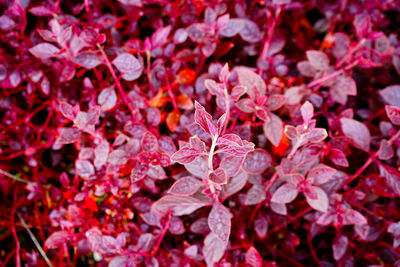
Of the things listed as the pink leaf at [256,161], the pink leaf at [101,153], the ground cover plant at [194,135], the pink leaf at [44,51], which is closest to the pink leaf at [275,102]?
the ground cover plant at [194,135]

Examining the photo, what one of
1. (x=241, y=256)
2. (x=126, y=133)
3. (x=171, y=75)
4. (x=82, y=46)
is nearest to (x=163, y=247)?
(x=241, y=256)

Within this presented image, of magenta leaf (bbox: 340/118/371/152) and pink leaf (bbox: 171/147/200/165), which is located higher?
pink leaf (bbox: 171/147/200/165)

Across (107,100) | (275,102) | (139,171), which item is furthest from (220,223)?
(107,100)

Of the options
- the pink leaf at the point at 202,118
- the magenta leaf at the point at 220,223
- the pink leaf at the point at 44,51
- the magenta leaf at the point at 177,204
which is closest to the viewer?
the pink leaf at the point at 202,118

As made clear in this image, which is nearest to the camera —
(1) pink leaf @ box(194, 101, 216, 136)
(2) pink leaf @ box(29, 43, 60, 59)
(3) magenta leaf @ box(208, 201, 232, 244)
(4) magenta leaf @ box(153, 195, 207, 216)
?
(1) pink leaf @ box(194, 101, 216, 136)

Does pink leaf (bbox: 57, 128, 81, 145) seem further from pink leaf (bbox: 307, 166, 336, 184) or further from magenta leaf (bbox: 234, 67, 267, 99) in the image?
pink leaf (bbox: 307, 166, 336, 184)

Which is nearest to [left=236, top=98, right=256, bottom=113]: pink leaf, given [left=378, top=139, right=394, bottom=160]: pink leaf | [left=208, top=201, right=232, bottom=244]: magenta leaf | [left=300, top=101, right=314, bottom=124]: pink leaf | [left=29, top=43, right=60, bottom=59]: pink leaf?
[left=300, top=101, right=314, bottom=124]: pink leaf

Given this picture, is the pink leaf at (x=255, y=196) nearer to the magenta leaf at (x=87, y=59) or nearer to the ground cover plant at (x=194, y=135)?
the ground cover plant at (x=194, y=135)
